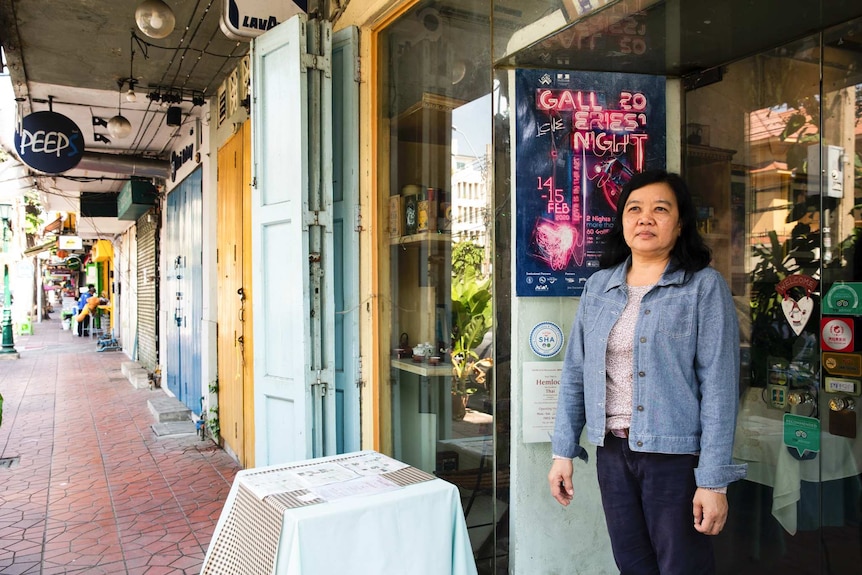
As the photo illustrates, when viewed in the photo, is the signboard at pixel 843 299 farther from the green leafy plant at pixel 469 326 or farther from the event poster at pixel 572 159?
the green leafy plant at pixel 469 326

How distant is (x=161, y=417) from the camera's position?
791 cm

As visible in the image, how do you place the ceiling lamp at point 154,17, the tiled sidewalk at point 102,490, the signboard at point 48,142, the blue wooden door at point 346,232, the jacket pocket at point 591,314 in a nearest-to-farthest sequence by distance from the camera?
the jacket pocket at point 591,314 < the blue wooden door at point 346,232 < the tiled sidewalk at point 102,490 < the ceiling lamp at point 154,17 < the signboard at point 48,142

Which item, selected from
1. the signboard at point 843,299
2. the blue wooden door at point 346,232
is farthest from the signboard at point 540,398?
the blue wooden door at point 346,232

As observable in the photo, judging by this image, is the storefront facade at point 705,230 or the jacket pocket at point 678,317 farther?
the storefront facade at point 705,230

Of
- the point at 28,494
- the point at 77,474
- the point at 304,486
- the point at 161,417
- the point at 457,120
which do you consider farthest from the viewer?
the point at 161,417

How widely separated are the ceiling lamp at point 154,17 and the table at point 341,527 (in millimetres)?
3361

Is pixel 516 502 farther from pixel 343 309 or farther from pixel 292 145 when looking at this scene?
pixel 292 145

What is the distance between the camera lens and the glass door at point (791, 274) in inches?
109

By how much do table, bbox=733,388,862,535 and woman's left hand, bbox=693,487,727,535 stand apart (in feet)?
4.27

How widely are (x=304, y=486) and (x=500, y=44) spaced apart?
2.05 m

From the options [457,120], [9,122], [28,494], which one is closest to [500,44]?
[457,120]

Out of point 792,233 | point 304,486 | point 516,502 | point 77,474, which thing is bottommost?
point 77,474

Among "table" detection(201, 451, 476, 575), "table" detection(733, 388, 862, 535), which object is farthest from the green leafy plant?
"table" detection(733, 388, 862, 535)

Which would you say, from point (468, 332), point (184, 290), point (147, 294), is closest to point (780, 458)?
point (468, 332)
